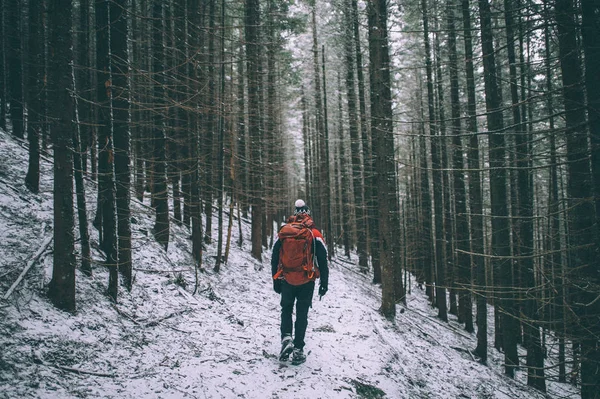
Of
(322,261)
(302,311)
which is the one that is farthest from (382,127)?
(302,311)

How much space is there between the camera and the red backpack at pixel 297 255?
5.23 m

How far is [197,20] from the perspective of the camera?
10.1 metres

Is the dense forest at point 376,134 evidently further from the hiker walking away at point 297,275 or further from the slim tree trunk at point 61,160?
the hiker walking away at point 297,275

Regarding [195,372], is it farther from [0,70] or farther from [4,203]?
[0,70]

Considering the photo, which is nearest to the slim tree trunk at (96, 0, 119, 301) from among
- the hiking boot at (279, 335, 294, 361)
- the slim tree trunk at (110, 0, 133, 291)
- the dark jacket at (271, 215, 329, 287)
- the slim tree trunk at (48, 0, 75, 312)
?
the slim tree trunk at (110, 0, 133, 291)

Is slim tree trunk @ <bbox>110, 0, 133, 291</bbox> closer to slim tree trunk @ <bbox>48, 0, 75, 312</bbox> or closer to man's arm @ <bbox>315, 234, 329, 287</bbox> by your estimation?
slim tree trunk @ <bbox>48, 0, 75, 312</bbox>

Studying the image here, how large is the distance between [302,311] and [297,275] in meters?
0.64

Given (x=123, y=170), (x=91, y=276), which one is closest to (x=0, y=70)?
(x=123, y=170)

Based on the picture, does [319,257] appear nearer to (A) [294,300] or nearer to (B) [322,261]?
(B) [322,261]

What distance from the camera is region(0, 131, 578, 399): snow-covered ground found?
4.23m

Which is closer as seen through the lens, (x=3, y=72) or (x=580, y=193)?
(x=580, y=193)

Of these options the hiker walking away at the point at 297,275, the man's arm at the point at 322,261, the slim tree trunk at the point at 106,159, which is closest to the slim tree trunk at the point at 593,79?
the man's arm at the point at 322,261

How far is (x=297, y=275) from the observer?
5.23m

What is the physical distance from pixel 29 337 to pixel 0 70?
1392 centimetres
